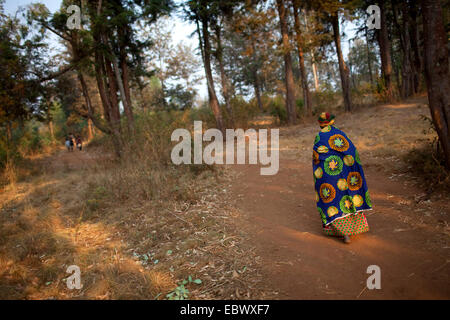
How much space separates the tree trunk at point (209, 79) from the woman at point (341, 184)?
10.8 meters

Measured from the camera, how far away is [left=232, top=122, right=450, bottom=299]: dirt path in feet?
9.39

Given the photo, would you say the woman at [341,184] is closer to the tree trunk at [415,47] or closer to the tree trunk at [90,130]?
the tree trunk at [415,47]

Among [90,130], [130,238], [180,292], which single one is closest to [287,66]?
[130,238]

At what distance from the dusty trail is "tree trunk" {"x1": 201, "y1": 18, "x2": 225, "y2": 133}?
9.27 m

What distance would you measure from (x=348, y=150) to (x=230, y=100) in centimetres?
1274

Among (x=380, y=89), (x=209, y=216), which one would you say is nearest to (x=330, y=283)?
(x=209, y=216)

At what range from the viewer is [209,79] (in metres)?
14.1

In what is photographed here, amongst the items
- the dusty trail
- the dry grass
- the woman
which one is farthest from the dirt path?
the dry grass

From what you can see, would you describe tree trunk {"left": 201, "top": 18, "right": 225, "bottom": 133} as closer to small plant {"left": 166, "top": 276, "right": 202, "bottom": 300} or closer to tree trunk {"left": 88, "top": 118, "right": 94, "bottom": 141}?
small plant {"left": 166, "top": 276, "right": 202, "bottom": 300}

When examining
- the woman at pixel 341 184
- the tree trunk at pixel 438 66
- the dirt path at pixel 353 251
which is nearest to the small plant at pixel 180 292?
the dirt path at pixel 353 251

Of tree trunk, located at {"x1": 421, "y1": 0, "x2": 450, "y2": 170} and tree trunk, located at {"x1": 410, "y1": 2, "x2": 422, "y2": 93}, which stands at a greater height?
tree trunk, located at {"x1": 410, "y1": 2, "x2": 422, "y2": 93}

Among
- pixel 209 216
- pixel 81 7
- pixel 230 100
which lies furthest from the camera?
pixel 230 100

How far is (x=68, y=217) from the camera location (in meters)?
6.25

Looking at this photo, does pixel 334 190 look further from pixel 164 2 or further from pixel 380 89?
pixel 380 89
